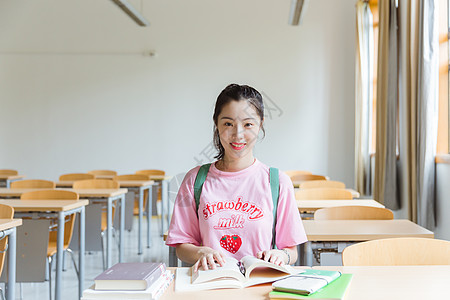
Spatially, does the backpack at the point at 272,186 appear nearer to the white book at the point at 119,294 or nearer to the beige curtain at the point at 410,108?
the white book at the point at 119,294

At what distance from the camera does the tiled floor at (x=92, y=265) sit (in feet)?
12.5

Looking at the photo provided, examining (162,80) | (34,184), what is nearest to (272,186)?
(34,184)

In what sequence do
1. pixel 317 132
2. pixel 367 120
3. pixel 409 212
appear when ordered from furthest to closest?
1. pixel 317 132
2. pixel 367 120
3. pixel 409 212

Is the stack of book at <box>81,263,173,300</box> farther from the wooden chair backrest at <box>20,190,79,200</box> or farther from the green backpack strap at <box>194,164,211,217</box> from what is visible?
the wooden chair backrest at <box>20,190,79,200</box>

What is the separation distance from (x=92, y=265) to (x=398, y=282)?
3.96m

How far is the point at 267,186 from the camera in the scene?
65.0 inches

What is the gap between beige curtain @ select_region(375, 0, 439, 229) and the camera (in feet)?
13.1

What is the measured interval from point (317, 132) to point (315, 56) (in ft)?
3.75

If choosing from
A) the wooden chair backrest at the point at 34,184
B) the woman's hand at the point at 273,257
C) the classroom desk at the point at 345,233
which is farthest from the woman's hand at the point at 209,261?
the wooden chair backrest at the point at 34,184

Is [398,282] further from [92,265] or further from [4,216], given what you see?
[92,265]

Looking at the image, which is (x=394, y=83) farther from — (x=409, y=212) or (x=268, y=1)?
(x=268, y=1)

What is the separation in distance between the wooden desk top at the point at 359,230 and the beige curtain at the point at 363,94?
12.6 ft

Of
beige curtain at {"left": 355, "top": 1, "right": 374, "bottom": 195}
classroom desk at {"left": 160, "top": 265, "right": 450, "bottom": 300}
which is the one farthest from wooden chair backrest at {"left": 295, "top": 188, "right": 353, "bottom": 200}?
beige curtain at {"left": 355, "top": 1, "right": 374, "bottom": 195}

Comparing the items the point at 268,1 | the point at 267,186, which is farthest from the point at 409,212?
the point at 268,1
